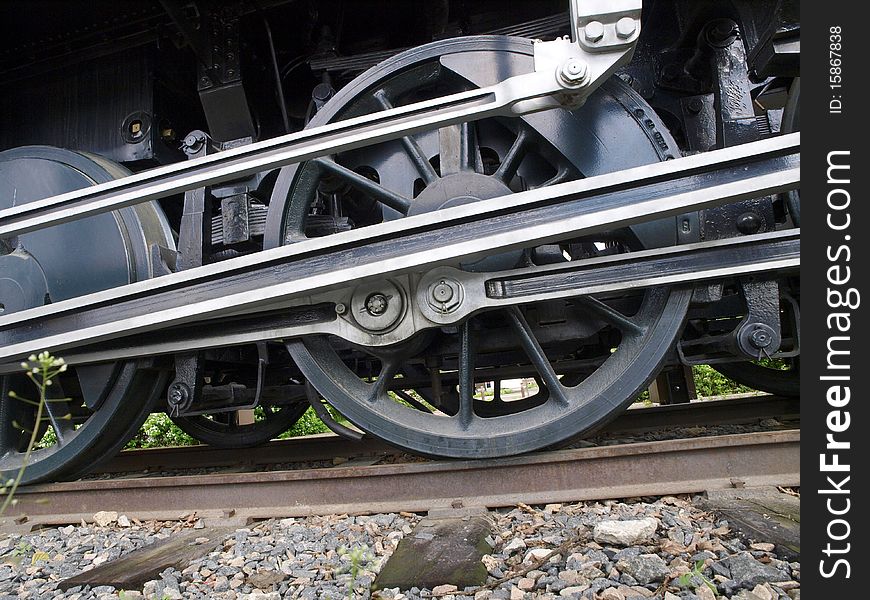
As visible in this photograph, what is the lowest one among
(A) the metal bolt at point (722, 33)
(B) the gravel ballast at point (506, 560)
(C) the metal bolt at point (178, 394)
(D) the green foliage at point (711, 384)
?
(D) the green foliage at point (711, 384)

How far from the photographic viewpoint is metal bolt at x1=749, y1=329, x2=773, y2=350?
176 centimetres

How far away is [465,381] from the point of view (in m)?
1.96

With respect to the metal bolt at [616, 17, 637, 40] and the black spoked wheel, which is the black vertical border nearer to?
the metal bolt at [616, 17, 637, 40]

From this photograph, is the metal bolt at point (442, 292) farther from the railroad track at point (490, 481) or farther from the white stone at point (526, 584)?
the white stone at point (526, 584)

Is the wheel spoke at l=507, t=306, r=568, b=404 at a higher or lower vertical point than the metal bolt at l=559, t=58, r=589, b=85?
lower

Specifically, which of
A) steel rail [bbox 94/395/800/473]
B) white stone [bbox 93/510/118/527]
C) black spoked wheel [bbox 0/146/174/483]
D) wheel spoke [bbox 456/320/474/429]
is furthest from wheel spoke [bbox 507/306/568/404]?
white stone [bbox 93/510/118/527]

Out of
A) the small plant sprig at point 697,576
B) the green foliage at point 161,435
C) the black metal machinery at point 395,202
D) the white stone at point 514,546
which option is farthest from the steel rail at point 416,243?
the green foliage at point 161,435

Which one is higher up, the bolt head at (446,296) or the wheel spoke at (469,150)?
the wheel spoke at (469,150)

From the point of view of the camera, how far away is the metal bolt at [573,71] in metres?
1.54

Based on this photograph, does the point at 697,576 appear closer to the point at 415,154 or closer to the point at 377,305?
the point at 377,305

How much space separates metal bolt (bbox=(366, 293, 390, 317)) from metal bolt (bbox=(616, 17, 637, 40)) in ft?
3.70

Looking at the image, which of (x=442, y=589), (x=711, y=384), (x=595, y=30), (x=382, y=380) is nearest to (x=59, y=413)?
(x=382, y=380)

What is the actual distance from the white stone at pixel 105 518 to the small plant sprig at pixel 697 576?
2.19 metres

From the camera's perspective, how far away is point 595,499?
182cm
